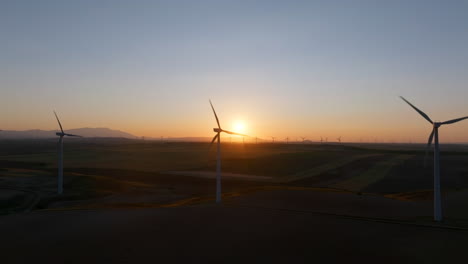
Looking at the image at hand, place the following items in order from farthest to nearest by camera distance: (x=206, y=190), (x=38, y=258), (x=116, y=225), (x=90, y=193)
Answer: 1. (x=206, y=190)
2. (x=90, y=193)
3. (x=116, y=225)
4. (x=38, y=258)

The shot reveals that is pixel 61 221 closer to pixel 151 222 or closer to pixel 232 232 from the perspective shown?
pixel 151 222

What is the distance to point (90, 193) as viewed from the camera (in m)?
41.8

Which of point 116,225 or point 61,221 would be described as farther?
point 61,221

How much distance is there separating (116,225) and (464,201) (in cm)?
2825

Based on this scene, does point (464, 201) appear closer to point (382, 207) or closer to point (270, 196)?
point (382, 207)

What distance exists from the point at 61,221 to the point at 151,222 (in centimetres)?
619

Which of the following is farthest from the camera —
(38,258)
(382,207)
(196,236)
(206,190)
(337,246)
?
(206,190)

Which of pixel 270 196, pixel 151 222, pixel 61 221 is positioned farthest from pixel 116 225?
pixel 270 196

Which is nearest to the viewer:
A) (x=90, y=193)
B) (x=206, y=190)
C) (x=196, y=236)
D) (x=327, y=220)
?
(x=196, y=236)

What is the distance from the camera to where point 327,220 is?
67.7 ft

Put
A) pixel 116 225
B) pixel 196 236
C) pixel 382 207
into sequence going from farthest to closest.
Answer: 1. pixel 382 207
2. pixel 116 225
3. pixel 196 236

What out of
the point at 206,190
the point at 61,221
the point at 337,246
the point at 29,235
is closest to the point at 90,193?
the point at 206,190

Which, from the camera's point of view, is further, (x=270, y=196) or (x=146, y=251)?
(x=270, y=196)

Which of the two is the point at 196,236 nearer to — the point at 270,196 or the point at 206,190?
the point at 270,196
